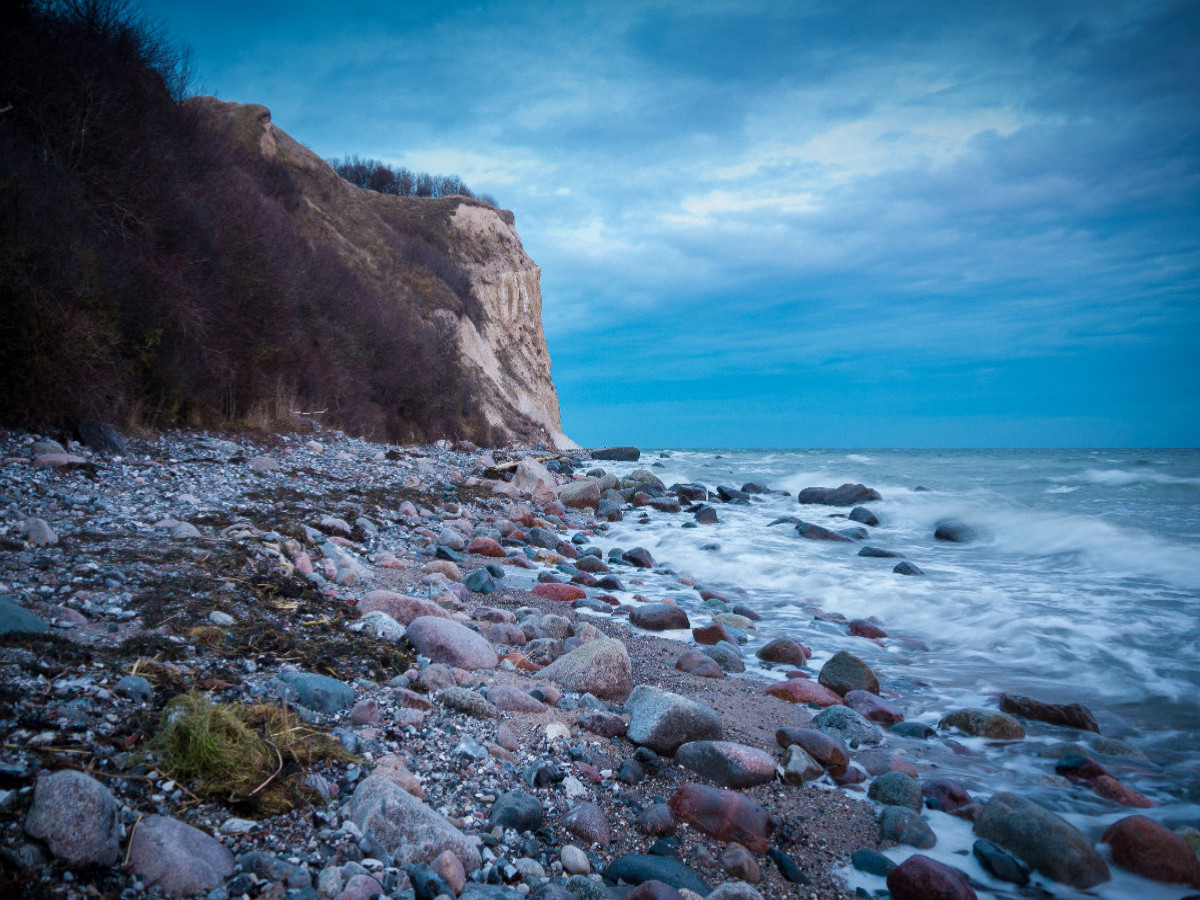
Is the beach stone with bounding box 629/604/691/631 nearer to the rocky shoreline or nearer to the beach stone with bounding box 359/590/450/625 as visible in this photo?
the rocky shoreline

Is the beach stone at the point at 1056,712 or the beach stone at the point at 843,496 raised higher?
the beach stone at the point at 843,496

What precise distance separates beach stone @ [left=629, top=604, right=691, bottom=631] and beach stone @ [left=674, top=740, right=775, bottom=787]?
282 centimetres

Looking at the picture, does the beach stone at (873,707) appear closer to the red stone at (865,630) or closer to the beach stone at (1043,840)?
the beach stone at (1043,840)

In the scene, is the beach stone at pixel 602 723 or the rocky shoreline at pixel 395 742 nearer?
the rocky shoreline at pixel 395 742

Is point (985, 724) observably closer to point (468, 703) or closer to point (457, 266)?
point (468, 703)

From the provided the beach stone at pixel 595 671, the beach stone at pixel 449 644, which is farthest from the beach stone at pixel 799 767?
the beach stone at pixel 449 644

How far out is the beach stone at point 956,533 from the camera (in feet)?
41.2

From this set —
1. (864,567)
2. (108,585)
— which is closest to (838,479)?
(864,567)

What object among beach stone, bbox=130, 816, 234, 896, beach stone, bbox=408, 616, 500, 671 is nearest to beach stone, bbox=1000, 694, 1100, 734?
beach stone, bbox=408, 616, 500, 671

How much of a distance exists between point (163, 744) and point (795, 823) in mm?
2465

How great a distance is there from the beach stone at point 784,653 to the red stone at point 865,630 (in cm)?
130

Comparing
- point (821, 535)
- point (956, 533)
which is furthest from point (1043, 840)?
point (956, 533)

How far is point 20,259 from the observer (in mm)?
6367

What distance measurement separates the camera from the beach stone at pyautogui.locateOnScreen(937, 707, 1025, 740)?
406 cm
